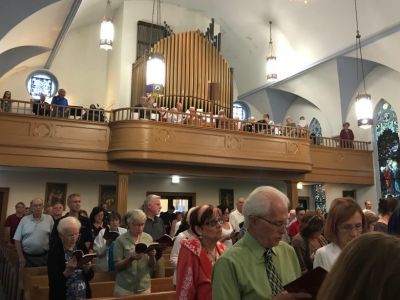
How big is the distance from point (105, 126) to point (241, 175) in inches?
166

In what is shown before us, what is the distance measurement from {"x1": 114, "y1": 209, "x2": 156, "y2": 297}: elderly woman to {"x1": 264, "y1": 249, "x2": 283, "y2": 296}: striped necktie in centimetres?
175

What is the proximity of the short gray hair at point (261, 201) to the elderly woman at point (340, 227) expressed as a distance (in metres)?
0.69

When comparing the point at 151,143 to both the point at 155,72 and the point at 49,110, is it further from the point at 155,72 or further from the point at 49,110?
the point at 49,110

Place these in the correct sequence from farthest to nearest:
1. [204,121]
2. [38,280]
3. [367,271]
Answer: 1. [204,121]
2. [38,280]
3. [367,271]

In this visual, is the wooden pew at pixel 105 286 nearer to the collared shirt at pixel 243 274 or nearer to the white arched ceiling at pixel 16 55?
the collared shirt at pixel 243 274

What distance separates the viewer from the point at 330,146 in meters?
13.1

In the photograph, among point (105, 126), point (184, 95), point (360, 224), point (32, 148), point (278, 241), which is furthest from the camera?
point (184, 95)

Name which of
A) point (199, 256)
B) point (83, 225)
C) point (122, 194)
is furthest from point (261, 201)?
point (122, 194)

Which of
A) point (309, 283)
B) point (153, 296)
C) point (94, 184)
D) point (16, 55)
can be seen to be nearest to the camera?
point (309, 283)

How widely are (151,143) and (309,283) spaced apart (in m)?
8.55

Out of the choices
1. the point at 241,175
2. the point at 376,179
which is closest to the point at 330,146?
the point at 376,179

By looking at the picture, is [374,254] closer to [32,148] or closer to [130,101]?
[32,148]

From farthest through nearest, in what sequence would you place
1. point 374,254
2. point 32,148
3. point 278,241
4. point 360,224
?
point 32,148 < point 360,224 < point 278,241 < point 374,254

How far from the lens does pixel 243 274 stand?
177 centimetres
